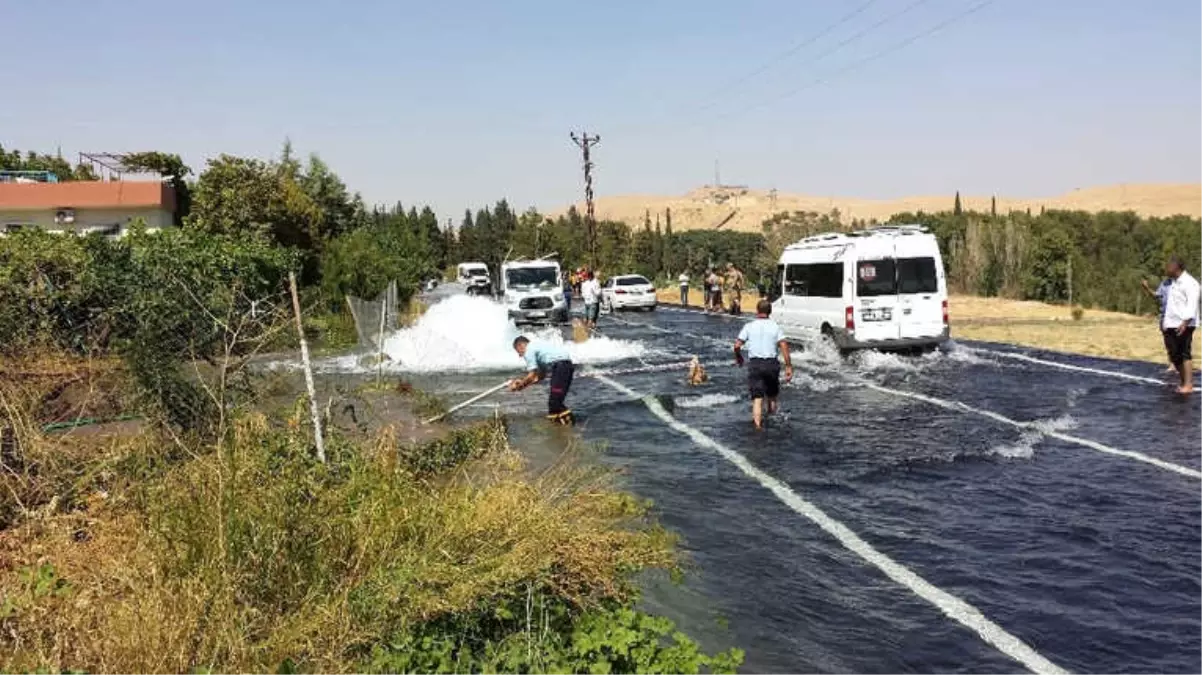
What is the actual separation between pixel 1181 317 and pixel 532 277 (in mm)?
21245

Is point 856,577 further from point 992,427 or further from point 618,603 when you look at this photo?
point 992,427

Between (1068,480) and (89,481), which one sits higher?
(89,481)

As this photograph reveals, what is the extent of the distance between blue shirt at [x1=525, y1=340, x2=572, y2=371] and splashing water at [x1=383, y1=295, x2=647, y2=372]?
5984 mm

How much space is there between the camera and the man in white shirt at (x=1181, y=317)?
13.5m

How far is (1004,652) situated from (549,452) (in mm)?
6634

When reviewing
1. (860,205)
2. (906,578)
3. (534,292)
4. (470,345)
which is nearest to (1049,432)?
(906,578)

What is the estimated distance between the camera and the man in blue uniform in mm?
13023

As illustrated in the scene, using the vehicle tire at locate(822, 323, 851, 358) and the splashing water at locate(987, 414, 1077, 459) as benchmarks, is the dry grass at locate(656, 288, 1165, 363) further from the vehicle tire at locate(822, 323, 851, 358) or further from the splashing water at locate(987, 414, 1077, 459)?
the splashing water at locate(987, 414, 1077, 459)

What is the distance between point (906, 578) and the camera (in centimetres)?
690

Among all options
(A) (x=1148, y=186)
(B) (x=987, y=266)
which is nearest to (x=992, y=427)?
(B) (x=987, y=266)

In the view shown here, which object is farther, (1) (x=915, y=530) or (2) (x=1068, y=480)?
(2) (x=1068, y=480)

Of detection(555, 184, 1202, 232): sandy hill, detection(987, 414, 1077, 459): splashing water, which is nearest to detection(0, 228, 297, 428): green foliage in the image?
detection(987, 414, 1077, 459): splashing water

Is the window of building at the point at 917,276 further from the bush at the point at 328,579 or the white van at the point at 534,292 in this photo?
the white van at the point at 534,292

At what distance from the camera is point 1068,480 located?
31.0 feet
